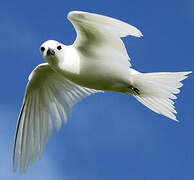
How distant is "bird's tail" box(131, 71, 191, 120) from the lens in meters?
13.3

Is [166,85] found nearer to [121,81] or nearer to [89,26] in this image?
[121,81]

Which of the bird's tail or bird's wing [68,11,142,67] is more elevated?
bird's wing [68,11,142,67]

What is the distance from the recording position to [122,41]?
511 inches

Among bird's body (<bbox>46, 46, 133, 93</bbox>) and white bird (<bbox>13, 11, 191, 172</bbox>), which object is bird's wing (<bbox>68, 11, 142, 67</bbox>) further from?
bird's body (<bbox>46, 46, 133, 93</bbox>)

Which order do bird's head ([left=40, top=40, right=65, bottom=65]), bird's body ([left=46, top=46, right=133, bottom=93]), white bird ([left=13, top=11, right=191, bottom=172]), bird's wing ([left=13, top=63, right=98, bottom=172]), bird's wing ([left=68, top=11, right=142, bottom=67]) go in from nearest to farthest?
1. bird's wing ([left=68, top=11, right=142, bottom=67])
2. white bird ([left=13, top=11, right=191, bottom=172])
3. bird's head ([left=40, top=40, right=65, bottom=65])
4. bird's body ([left=46, top=46, right=133, bottom=93])
5. bird's wing ([left=13, top=63, right=98, bottom=172])

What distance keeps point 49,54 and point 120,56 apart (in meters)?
1.36

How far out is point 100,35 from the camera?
12844mm

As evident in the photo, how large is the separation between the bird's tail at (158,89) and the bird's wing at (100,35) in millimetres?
469

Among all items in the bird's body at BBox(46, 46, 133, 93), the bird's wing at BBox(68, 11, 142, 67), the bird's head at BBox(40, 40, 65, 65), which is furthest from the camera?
the bird's body at BBox(46, 46, 133, 93)

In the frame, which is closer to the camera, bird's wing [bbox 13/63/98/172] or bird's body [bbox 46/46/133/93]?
bird's body [bbox 46/46/133/93]

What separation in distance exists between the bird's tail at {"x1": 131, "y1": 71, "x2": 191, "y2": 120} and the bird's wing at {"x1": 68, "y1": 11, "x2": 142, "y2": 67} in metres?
0.47

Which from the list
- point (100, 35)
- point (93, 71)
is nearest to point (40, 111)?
point (93, 71)

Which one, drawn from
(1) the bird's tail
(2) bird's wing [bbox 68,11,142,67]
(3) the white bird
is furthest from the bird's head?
(1) the bird's tail

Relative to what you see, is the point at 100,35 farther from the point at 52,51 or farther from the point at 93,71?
the point at 52,51
